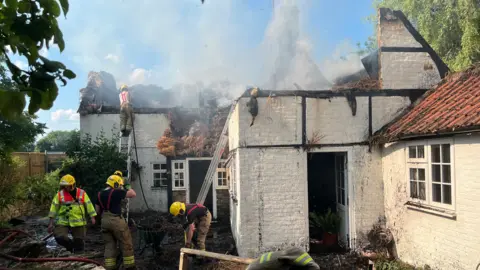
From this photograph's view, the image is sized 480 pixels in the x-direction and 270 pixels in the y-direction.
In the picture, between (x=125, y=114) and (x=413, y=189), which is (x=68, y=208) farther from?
(x=413, y=189)

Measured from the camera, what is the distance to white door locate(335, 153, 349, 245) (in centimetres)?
822

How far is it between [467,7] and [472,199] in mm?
9802

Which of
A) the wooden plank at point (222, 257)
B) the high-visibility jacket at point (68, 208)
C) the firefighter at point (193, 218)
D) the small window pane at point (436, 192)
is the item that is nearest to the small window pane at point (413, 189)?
the small window pane at point (436, 192)

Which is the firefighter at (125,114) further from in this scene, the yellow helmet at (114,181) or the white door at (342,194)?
the white door at (342,194)

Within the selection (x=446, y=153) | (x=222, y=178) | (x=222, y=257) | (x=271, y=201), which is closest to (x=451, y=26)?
(x=446, y=153)

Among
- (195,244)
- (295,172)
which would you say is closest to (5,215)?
(195,244)

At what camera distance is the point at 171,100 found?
1902 cm

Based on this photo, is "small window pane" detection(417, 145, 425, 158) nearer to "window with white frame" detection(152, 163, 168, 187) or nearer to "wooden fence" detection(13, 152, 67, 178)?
"window with white frame" detection(152, 163, 168, 187)

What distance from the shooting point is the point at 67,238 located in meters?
7.69

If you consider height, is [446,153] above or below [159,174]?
above

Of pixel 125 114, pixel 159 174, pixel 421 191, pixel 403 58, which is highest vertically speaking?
pixel 403 58

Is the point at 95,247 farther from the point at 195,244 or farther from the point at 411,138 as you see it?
the point at 411,138

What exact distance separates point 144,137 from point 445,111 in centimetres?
1192

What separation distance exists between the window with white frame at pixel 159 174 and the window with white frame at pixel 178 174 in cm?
88
